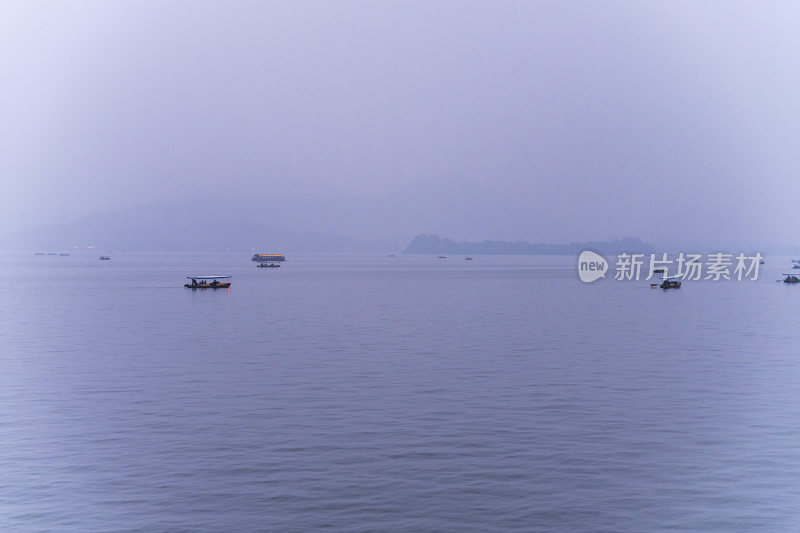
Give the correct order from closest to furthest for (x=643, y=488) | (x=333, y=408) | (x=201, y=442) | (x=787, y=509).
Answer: (x=787, y=509) < (x=643, y=488) < (x=201, y=442) < (x=333, y=408)

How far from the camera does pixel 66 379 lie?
1971 inches

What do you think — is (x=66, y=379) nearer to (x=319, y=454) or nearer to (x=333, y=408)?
(x=333, y=408)

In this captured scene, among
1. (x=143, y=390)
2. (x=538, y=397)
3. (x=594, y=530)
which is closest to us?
(x=594, y=530)

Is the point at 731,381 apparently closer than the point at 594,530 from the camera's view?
No

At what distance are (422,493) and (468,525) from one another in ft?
10.2

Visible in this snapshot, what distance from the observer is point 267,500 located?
25.3 meters

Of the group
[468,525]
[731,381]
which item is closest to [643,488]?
[468,525]

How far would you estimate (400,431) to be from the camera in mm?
34781

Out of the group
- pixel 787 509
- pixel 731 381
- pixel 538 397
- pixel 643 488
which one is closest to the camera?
pixel 787 509

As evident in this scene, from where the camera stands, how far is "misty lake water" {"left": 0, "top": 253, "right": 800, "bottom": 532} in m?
24.4

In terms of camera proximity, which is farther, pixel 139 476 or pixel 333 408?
pixel 333 408

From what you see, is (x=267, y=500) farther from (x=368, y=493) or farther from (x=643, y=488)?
(x=643, y=488)

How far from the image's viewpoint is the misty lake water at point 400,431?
2444 centimetres

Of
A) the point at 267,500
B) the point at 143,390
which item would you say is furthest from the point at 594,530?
the point at 143,390
